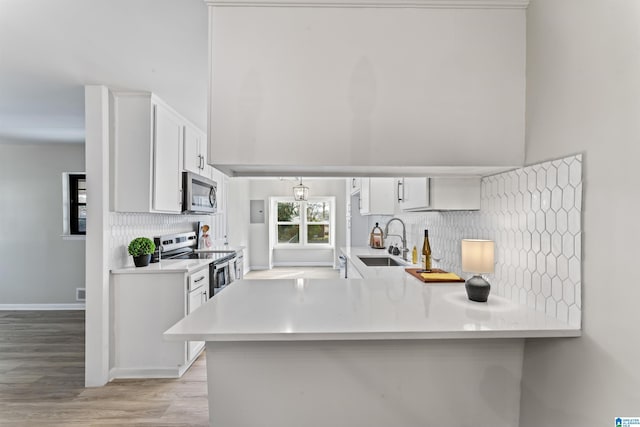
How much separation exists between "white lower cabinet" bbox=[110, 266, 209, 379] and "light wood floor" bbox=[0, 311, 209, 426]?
4.0 inches

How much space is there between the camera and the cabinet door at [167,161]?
280 centimetres

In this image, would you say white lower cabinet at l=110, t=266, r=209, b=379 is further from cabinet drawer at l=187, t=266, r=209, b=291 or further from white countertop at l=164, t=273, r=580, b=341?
white countertop at l=164, t=273, r=580, b=341

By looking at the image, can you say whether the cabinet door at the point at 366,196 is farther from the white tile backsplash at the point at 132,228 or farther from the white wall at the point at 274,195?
the white wall at the point at 274,195

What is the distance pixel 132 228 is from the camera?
9.56 ft

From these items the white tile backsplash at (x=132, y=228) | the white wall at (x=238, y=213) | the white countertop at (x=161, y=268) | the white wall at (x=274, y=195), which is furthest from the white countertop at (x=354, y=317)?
the white wall at (x=274, y=195)

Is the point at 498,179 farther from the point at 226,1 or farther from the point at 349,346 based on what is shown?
the point at 226,1

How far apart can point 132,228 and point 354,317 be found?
7.88ft

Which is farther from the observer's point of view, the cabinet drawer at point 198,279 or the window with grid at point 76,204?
the window with grid at point 76,204

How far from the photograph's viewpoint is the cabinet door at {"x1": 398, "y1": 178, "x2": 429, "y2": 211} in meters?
2.09

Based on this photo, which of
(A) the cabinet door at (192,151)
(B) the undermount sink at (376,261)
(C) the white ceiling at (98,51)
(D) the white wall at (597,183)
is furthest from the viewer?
(B) the undermount sink at (376,261)

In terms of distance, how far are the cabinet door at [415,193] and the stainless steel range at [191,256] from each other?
1.89 m

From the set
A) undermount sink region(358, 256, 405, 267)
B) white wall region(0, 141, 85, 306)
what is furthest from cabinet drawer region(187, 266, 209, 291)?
white wall region(0, 141, 85, 306)

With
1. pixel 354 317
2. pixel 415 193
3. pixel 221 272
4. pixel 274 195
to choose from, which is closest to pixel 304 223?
pixel 274 195

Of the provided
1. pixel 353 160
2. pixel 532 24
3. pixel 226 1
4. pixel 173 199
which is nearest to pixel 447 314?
pixel 353 160
